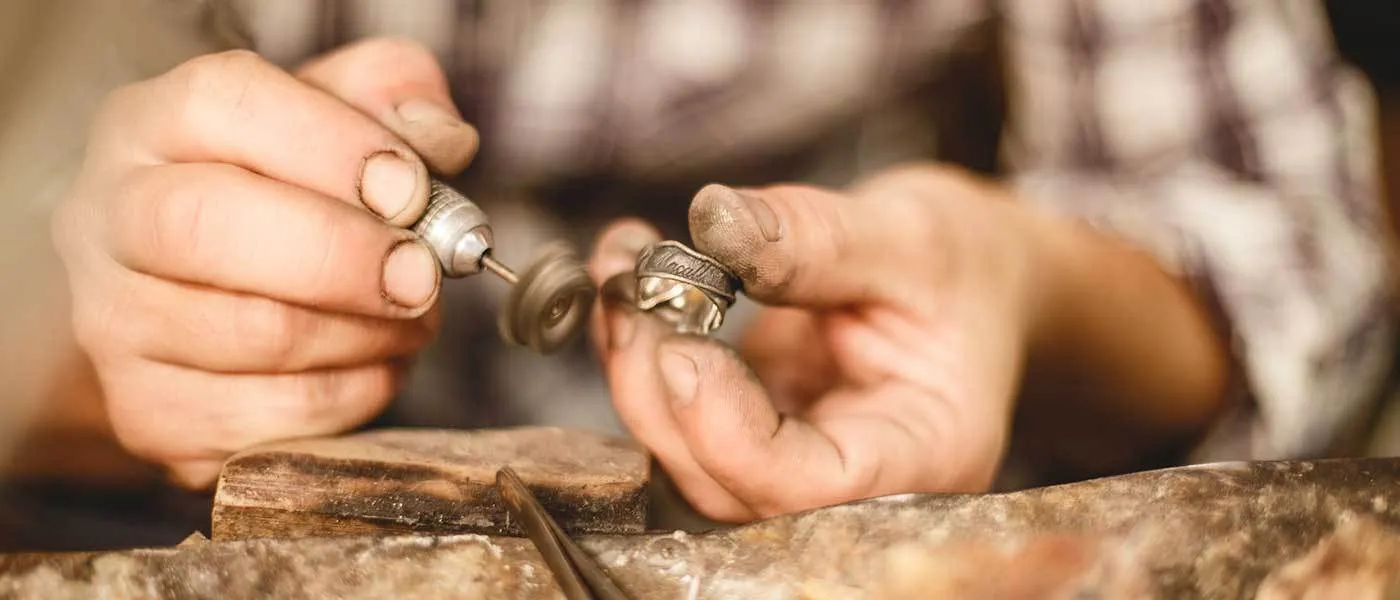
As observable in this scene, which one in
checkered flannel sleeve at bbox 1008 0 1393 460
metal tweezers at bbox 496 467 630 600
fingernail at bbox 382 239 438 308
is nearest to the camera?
metal tweezers at bbox 496 467 630 600

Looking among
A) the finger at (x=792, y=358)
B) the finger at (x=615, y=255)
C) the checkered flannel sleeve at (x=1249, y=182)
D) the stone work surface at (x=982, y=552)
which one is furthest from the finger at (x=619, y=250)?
the checkered flannel sleeve at (x=1249, y=182)

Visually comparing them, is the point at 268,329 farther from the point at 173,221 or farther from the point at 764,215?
the point at 764,215

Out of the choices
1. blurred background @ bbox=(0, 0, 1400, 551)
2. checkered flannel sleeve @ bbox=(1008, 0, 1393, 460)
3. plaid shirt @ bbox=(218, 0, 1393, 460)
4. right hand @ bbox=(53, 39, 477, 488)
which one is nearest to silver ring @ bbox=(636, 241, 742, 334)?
right hand @ bbox=(53, 39, 477, 488)

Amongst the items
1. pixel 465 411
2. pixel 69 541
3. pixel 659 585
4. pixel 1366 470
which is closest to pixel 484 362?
pixel 465 411

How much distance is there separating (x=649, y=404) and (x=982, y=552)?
0.58ft

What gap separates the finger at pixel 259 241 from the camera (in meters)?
0.43

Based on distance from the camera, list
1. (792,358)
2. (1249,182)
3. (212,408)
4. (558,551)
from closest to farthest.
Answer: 1. (558,551)
2. (212,408)
3. (792,358)
4. (1249,182)

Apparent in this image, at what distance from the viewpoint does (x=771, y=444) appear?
0.45 m

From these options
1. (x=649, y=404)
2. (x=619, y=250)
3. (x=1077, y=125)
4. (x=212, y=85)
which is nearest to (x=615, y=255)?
(x=619, y=250)

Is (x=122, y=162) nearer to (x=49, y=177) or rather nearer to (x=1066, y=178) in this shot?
(x=49, y=177)

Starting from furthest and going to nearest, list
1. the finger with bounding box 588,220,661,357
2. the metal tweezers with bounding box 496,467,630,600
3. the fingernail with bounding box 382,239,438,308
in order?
the finger with bounding box 588,220,661,357, the fingernail with bounding box 382,239,438,308, the metal tweezers with bounding box 496,467,630,600

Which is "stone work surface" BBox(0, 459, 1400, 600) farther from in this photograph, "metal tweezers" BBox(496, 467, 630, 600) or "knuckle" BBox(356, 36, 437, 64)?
"knuckle" BBox(356, 36, 437, 64)

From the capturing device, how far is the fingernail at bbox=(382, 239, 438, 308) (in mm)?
449

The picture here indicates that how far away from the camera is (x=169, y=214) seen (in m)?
0.43
